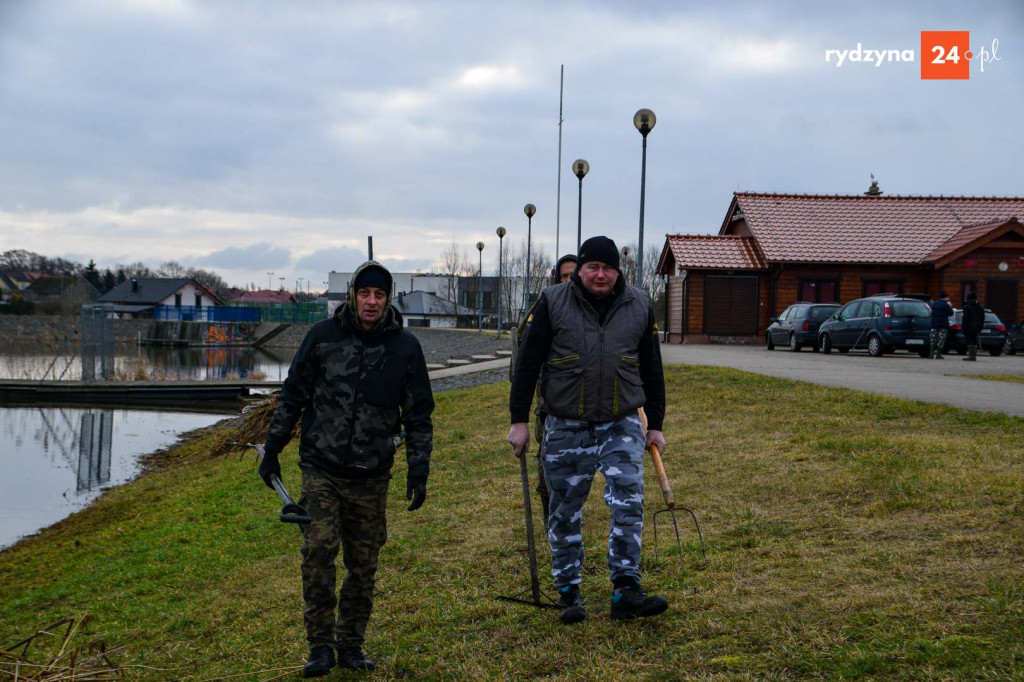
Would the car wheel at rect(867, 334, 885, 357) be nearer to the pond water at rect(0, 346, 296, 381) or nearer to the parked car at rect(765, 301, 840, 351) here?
the parked car at rect(765, 301, 840, 351)

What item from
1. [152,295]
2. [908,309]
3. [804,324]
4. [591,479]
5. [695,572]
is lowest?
[695,572]

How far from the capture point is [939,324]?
22.6 m

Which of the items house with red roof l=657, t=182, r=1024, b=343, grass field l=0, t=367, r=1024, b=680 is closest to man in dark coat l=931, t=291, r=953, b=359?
house with red roof l=657, t=182, r=1024, b=343

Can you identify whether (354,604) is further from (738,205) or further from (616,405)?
A: (738,205)

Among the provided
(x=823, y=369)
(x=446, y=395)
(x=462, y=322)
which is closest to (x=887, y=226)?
(x=823, y=369)

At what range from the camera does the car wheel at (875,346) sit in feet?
75.0

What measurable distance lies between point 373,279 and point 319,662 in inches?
77.0

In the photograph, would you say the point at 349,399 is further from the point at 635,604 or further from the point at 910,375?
the point at 910,375

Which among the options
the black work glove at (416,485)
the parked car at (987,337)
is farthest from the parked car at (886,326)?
the black work glove at (416,485)

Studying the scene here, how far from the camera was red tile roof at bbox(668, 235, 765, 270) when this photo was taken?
Result: 110ft

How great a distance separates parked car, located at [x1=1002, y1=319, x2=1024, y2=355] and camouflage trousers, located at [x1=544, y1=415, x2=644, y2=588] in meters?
25.1

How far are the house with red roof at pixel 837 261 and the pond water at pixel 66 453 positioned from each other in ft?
60.1

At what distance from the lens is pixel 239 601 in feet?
22.1

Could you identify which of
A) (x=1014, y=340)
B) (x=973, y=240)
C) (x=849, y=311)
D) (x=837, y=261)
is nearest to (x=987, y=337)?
(x=1014, y=340)
